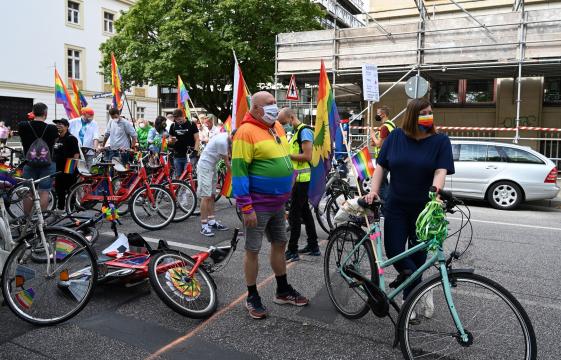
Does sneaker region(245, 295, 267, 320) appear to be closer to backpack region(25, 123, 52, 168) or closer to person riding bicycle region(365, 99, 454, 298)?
person riding bicycle region(365, 99, 454, 298)

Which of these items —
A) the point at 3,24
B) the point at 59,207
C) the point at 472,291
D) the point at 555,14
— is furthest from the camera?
the point at 3,24

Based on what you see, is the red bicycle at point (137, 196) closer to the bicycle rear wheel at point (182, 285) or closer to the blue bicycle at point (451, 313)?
the bicycle rear wheel at point (182, 285)

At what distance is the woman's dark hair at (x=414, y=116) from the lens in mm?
3555

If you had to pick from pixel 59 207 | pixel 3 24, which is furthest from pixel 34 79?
pixel 59 207

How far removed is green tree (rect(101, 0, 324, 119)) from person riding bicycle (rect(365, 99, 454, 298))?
21487 millimetres

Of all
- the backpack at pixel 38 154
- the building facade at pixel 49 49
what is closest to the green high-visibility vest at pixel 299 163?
the backpack at pixel 38 154

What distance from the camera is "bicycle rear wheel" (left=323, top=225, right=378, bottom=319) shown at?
378 centimetres

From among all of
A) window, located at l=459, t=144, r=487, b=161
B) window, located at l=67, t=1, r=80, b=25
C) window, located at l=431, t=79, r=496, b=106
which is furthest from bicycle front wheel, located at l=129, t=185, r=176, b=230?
window, located at l=67, t=1, r=80, b=25

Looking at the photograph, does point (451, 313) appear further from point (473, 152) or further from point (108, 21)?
point (108, 21)

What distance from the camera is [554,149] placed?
1431 centimetres

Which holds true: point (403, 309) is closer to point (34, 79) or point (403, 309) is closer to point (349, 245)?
point (349, 245)

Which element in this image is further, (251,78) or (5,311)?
(251,78)

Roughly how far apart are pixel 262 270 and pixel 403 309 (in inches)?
103

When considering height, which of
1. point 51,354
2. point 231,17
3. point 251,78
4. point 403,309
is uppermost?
point 231,17
